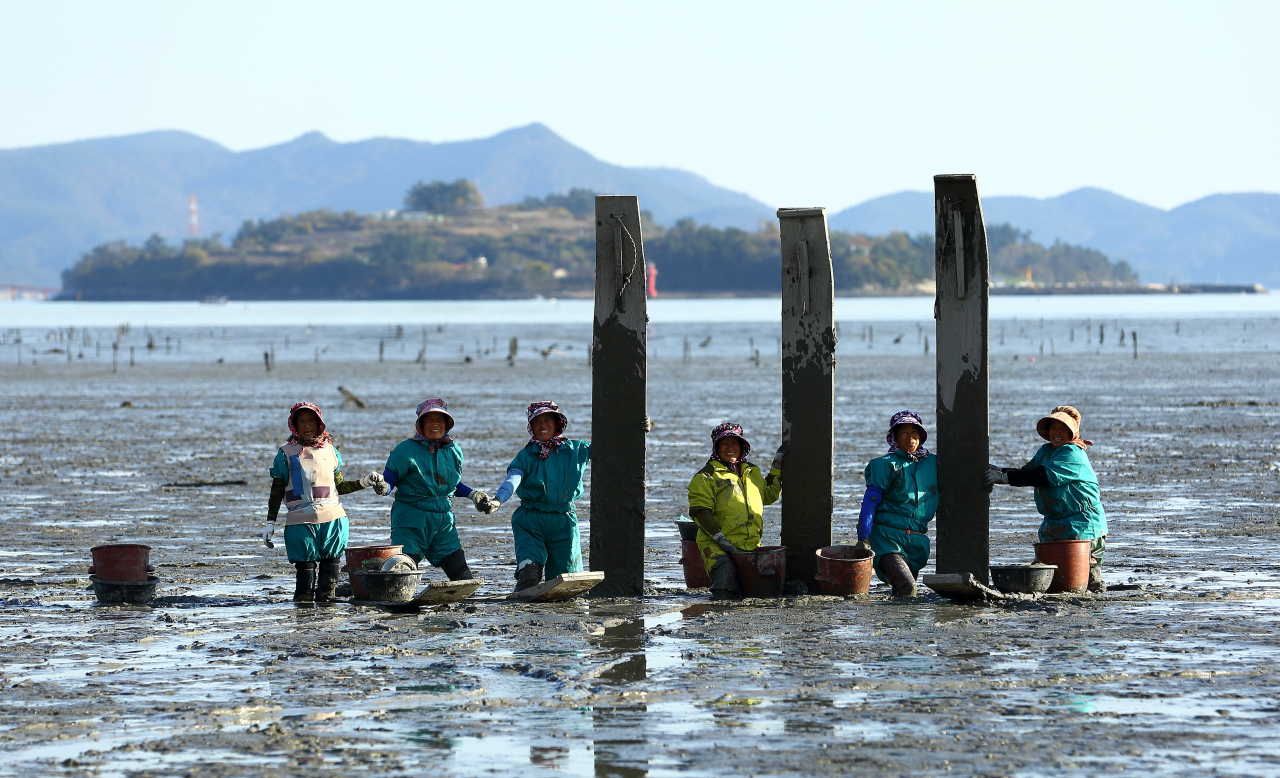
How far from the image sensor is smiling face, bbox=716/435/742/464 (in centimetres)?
1067

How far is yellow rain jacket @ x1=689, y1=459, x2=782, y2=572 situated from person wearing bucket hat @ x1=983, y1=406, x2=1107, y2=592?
5.39ft

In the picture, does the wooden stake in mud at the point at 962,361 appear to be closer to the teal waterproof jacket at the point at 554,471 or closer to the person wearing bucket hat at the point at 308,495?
the teal waterproof jacket at the point at 554,471

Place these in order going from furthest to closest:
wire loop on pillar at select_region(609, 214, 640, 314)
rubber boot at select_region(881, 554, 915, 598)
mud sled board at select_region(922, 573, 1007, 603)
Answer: wire loop on pillar at select_region(609, 214, 640, 314), rubber boot at select_region(881, 554, 915, 598), mud sled board at select_region(922, 573, 1007, 603)

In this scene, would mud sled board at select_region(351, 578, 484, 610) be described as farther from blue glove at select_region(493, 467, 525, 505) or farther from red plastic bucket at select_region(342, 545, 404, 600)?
blue glove at select_region(493, 467, 525, 505)

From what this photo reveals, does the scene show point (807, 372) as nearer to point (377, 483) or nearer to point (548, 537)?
point (548, 537)

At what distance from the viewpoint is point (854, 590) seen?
34.9 feet

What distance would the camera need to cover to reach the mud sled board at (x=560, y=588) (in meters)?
10.2

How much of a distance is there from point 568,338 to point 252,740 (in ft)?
289

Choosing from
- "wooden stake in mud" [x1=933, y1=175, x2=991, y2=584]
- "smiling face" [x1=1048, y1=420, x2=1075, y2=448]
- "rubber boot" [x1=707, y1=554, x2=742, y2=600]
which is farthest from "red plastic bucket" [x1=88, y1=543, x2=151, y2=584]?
"smiling face" [x1=1048, y1=420, x2=1075, y2=448]

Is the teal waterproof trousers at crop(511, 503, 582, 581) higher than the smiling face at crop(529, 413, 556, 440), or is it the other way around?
the smiling face at crop(529, 413, 556, 440)

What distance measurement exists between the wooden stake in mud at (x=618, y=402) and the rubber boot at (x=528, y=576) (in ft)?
1.57

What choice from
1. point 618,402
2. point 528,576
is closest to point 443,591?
point 528,576

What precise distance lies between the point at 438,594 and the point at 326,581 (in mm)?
924

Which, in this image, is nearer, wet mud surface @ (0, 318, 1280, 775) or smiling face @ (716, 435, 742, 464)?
wet mud surface @ (0, 318, 1280, 775)
